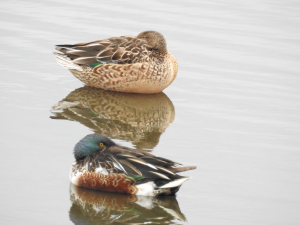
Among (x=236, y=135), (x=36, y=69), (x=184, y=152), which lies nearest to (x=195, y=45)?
(x=36, y=69)

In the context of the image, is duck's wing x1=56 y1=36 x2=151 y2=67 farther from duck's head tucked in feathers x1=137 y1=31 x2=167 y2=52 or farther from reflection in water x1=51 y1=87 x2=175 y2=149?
reflection in water x1=51 y1=87 x2=175 y2=149

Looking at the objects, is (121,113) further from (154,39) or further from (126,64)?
(154,39)

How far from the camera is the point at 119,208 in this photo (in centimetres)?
727

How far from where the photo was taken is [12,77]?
462 inches

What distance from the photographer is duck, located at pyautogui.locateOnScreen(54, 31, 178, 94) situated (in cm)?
1141

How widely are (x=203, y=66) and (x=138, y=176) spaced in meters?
5.84

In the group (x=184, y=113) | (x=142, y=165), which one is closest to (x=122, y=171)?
(x=142, y=165)

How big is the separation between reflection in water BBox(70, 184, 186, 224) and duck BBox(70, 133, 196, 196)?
0.29ft

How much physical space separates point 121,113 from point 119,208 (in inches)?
129

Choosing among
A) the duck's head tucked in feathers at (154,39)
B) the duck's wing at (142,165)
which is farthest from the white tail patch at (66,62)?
the duck's wing at (142,165)

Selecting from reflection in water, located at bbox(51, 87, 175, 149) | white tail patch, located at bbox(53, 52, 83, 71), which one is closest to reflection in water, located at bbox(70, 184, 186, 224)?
reflection in water, located at bbox(51, 87, 175, 149)

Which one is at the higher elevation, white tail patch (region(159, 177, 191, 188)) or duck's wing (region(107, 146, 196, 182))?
duck's wing (region(107, 146, 196, 182))

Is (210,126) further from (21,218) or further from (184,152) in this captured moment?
(21,218)

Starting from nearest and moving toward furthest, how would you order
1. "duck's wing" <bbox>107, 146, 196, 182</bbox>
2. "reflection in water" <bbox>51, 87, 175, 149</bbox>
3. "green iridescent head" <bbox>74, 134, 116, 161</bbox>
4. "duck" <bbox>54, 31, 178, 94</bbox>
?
1. "duck's wing" <bbox>107, 146, 196, 182</bbox>
2. "green iridescent head" <bbox>74, 134, 116, 161</bbox>
3. "reflection in water" <bbox>51, 87, 175, 149</bbox>
4. "duck" <bbox>54, 31, 178, 94</bbox>
